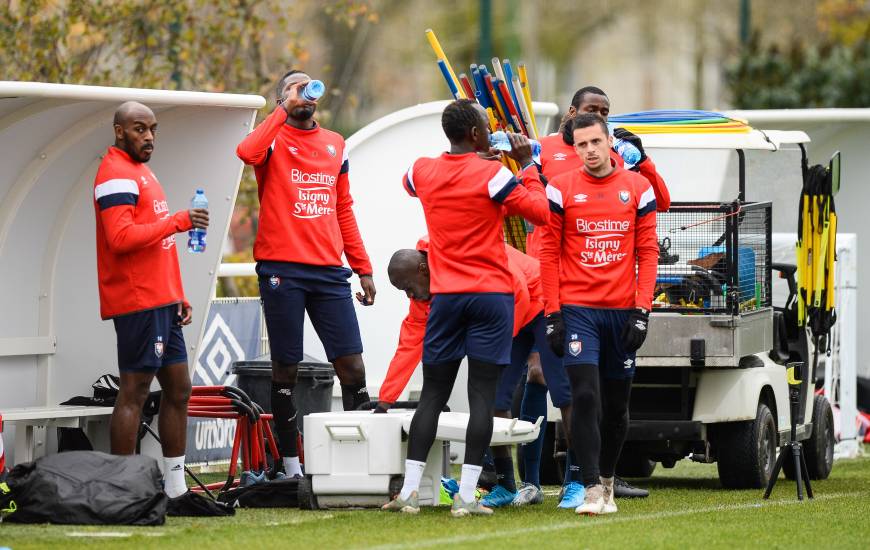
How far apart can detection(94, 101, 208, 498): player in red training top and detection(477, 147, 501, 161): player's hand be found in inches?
55.1

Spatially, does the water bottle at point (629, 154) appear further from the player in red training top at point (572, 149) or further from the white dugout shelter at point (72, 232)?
the white dugout shelter at point (72, 232)

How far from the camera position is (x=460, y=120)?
8.23 metres

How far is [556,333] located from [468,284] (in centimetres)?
54

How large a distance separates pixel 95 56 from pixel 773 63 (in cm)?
1267

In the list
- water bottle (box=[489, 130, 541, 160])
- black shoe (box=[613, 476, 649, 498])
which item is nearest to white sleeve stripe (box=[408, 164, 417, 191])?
water bottle (box=[489, 130, 541, 160])

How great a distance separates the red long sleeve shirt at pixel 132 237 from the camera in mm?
8266

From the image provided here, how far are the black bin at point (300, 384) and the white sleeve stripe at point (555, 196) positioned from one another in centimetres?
254

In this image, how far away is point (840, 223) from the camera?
1475cm

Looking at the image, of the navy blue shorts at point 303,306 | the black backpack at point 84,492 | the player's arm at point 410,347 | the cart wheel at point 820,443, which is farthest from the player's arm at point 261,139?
the cart wheel at point 820,443

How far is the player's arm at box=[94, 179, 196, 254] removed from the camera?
27.0 feet

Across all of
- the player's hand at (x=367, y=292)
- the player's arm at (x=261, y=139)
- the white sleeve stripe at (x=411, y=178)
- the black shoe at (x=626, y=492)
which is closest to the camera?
the white sleeve stripe at (x=411, y=178)

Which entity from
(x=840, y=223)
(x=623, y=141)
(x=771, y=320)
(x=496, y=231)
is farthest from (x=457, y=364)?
(x=840, y=223)

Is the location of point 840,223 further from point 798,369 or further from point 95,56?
point 95,56

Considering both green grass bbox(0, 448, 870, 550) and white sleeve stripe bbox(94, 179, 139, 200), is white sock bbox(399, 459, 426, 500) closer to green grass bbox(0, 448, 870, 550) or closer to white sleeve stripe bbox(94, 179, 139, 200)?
green grass bbox(0, 448, 870, 550)
